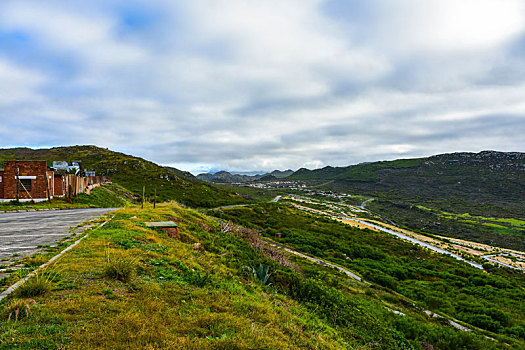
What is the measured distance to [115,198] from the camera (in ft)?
151

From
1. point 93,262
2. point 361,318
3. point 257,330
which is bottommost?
point 361,318

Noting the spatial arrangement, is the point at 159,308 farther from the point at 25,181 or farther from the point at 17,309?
the point at 25,181

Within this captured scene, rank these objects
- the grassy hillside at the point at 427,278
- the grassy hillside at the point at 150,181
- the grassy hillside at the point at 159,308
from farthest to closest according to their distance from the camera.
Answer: the grassy hillside at the point at 150,181 → the grassy hillside at the point at 427,278 → the grassy hillside at the point at 159,308

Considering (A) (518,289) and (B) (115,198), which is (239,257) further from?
(A) (518,289)

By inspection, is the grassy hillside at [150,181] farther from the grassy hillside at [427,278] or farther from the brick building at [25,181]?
the brick building at [25,181]

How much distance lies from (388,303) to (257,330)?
18.4 meters

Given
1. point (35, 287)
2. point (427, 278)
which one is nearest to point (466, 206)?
point (427, 278)

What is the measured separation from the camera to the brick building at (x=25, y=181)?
88.7 ft

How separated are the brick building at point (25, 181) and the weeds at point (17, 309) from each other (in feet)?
103

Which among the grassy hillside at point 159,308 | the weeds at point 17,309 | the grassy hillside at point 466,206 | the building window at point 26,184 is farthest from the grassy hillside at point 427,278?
the grassy hillside at point 466,206

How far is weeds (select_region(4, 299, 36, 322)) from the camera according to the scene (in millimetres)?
4449

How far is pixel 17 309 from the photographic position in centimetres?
449

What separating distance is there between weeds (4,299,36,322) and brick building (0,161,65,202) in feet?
103

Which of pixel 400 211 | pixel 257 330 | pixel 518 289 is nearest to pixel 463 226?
pixel 400 211
